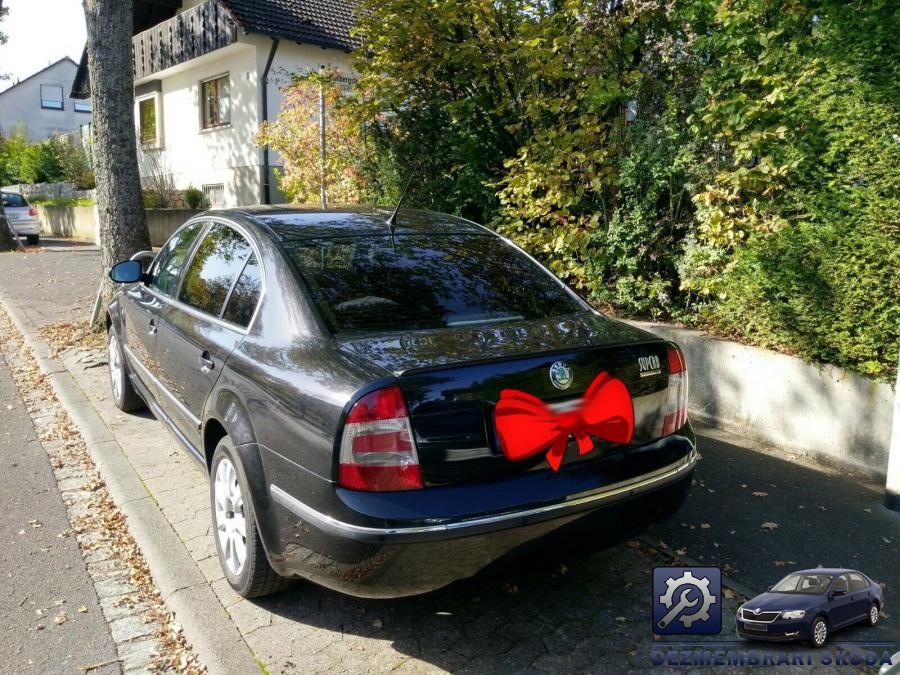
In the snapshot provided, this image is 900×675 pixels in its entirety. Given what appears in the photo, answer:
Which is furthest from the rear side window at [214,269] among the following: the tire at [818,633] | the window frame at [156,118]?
the window frame at [156,118]

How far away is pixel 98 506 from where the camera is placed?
461 centimetres

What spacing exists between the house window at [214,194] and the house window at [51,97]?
44.9 m

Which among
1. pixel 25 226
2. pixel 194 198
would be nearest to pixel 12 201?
pixel 25 226

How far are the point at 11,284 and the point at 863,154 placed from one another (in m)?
14.0

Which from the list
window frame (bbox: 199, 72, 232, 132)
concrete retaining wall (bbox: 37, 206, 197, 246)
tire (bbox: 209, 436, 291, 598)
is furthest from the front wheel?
window frame (bbox: 199, 72, 232, 132)

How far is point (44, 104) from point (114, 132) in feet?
187

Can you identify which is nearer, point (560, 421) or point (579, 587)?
point (560, 421)

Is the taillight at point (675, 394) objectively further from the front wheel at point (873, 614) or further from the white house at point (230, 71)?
the white house at point (230, 71)

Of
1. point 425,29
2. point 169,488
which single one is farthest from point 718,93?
point 169,488

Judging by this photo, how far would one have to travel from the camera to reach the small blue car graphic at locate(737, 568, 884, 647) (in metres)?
2.96

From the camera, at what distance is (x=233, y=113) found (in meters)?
19.6

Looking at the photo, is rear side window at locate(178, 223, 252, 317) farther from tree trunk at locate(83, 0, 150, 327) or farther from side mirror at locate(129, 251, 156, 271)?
tree trunk at locate(83, 0, 150, 327)

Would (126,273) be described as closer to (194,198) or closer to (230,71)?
(230,71)

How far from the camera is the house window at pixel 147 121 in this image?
79.4ft
